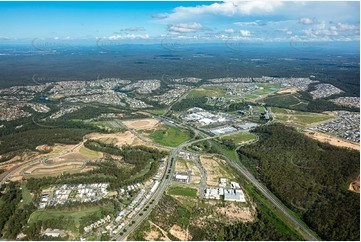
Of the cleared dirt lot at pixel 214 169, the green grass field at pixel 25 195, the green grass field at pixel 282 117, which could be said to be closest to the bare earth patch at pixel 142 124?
the cleared dirt lot at pixel 214 169

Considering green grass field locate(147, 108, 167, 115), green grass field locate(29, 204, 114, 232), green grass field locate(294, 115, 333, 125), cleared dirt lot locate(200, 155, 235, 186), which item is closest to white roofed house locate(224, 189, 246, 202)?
cleared dirt lot locate(200, 155, 235, 186)

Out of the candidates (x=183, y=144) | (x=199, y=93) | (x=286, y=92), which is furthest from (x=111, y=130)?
(x=286, y=92)

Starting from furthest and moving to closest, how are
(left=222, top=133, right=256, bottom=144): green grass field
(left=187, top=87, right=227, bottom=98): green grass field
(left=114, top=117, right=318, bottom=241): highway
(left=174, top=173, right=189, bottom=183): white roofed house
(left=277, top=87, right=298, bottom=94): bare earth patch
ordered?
(left=277, top=87, right=298, bottom=94): bare earth patch, (left=187, top=87, right=227, bottom=98): green grass field, (left=222, top=133, right=256, bottom=144): green grass field, (left=174, top=173, right=189, bottom=183): white roofed house, (left=114, top=117, right=318, bottom=241): highway

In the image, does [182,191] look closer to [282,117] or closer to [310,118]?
[282,117]

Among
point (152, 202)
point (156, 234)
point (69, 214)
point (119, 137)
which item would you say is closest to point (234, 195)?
point (152, 202)

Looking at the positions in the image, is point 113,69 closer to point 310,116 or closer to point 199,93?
point 199,93

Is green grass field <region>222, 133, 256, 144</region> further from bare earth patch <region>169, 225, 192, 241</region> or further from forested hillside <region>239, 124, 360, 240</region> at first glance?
bare earth patch <region>169, 225, 192, 241</region>

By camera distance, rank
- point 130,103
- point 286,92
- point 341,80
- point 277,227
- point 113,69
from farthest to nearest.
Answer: point 113,69 → point 341,80 → point 286,92 → point 130,103 → point 277,227
